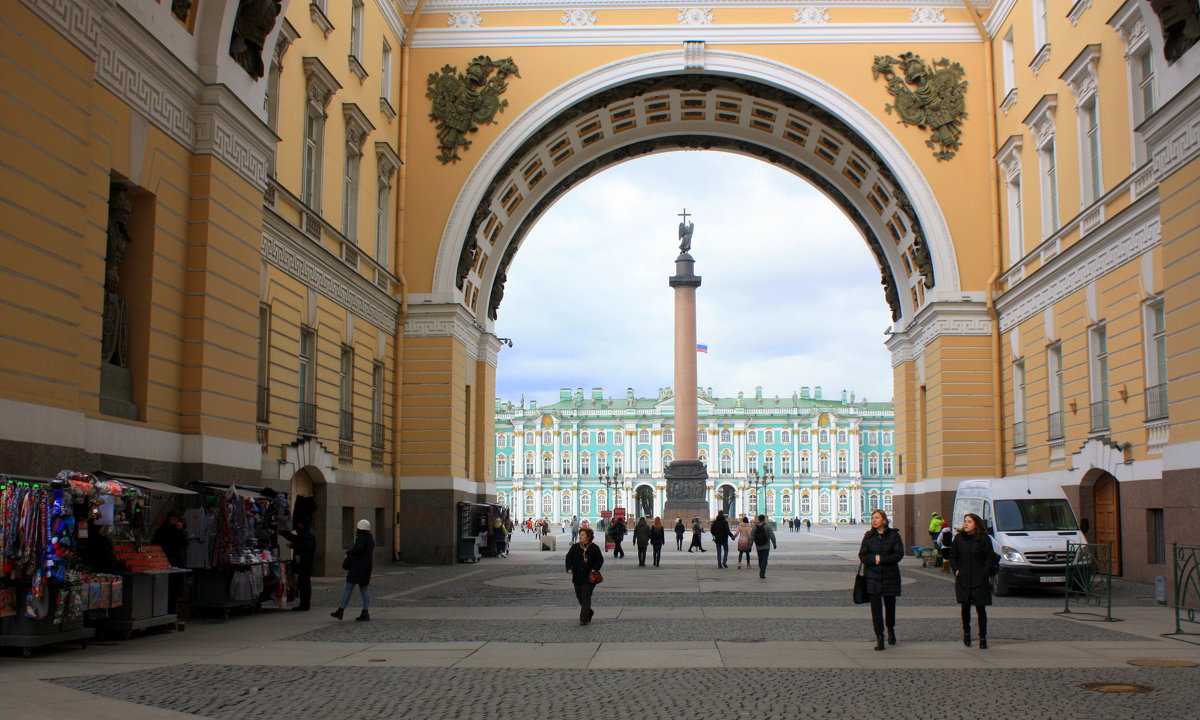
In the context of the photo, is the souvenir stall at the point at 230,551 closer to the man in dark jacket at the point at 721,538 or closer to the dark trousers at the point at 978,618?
the dark trousers at the point at 978,618

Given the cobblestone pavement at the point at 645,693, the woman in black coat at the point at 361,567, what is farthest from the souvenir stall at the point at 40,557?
the woman in black coat at the point at 361,567

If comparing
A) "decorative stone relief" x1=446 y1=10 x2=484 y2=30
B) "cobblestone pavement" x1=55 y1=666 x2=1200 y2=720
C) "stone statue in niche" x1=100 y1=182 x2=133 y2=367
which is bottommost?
"cobblestone pavement" x1=55 y1=666 x2=1200 y2=720

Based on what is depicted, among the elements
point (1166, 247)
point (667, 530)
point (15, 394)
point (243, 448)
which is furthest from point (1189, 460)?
point (667, 530)

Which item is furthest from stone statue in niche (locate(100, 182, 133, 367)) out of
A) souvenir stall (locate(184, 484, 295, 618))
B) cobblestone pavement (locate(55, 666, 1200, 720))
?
cobblestone pavement (locate(55, 666, 1200, 720))

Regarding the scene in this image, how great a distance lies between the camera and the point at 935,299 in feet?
114

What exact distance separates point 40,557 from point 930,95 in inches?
1192

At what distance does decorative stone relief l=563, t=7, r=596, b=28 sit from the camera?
3591cm

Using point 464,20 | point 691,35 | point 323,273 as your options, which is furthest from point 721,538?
point 464,20

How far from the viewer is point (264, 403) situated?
23609mm

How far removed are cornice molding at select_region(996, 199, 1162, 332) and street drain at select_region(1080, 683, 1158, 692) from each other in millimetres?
13129

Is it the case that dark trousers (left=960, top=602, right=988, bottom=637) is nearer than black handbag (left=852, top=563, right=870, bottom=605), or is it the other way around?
dark trousers (left=960, top=602, right=988, bottom=637)

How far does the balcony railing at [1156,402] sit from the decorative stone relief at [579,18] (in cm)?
2042

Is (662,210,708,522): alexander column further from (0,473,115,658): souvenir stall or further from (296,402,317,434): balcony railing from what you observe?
(0,473,115,658): souvenir stall

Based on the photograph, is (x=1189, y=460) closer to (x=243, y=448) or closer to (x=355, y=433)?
(x=243, y=448)
